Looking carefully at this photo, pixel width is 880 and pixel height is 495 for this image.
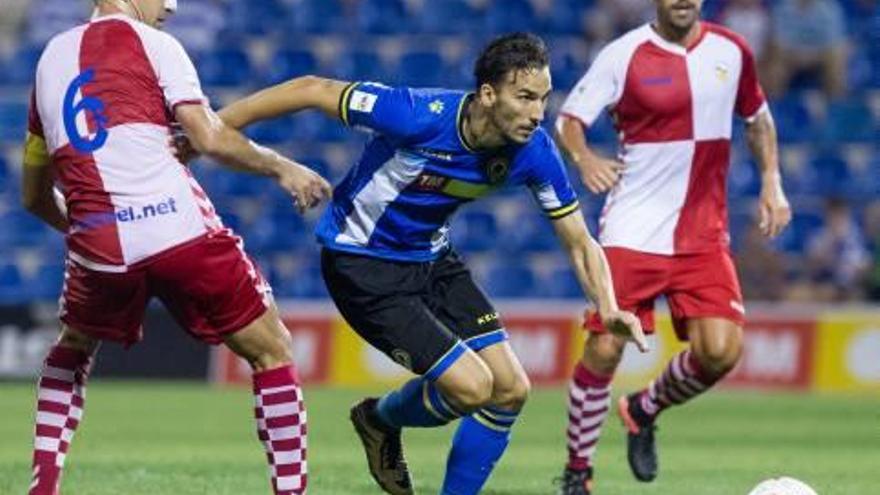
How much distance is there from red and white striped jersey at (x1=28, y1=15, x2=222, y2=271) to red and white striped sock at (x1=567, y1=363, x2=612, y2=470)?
2.79m

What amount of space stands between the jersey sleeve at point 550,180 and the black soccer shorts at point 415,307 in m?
0.57

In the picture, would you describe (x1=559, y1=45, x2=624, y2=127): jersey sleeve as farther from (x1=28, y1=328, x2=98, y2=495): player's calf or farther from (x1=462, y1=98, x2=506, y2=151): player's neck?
(x1=28, y1=328, x2=98, y2=495): player's calf

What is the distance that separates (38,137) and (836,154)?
533 inches

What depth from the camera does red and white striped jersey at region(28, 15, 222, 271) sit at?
24.7ft

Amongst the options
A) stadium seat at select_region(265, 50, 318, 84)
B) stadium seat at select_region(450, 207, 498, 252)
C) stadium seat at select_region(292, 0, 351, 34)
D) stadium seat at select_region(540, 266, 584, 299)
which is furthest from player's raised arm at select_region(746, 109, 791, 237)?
stadium seat at select_region(292, 0, 351, 34)

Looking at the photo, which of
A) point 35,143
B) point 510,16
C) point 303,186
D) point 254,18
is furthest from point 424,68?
point 303,186

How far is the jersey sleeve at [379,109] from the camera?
27.0 ft

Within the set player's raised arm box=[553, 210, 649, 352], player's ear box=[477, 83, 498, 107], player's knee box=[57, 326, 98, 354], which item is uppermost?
player's ear box=[477, 83, 498, 107]

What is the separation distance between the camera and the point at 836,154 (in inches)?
803

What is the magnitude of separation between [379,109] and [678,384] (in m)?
2.86

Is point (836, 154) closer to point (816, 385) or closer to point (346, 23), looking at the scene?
point (816, 385)

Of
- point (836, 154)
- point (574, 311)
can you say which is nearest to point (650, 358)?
point (574, 311)

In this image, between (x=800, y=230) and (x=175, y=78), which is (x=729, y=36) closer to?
(x=175, y=78)

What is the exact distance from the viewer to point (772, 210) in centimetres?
1024
